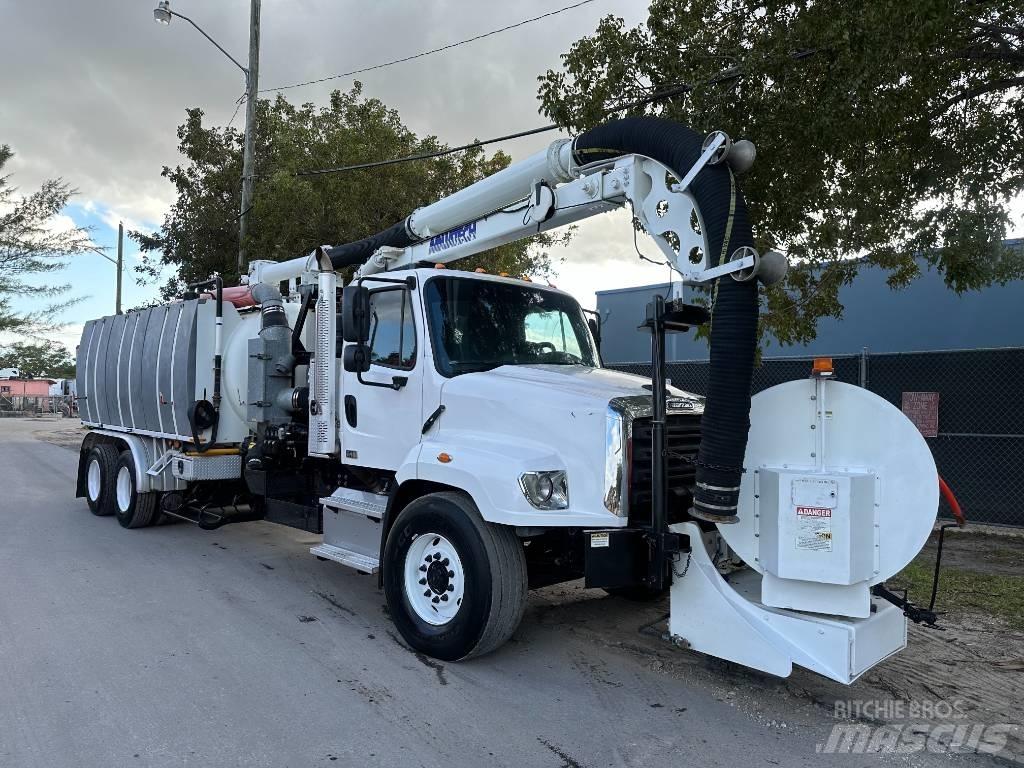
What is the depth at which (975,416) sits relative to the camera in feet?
32.0

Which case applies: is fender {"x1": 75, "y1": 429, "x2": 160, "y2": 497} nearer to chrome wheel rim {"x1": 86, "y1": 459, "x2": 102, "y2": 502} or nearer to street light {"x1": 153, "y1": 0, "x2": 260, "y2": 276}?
chrome wheel rim {"x1": 86, "y1": 459, "x2": 102, "y2": 502}

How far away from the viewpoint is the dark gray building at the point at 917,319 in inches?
566

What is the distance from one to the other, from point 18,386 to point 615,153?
241 ft

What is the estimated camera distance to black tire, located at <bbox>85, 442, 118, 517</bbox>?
399 inches

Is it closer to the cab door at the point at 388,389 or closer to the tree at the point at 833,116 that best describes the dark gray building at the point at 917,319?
the tree at the point at 833,116

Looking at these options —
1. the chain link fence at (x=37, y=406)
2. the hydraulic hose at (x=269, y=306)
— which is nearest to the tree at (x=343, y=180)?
the hydraulic hose at (x=269, y=306)

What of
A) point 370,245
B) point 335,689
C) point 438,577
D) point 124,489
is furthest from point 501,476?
point 124,489

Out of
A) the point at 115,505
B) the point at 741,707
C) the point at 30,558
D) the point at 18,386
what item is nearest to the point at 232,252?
the point at 115,505

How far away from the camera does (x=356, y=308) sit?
5.56 meters

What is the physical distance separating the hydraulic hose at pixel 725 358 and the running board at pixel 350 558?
2.58m

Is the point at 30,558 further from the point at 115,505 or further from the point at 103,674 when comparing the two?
the point at 103,674

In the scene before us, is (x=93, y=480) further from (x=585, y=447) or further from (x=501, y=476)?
(x=585, y=447)

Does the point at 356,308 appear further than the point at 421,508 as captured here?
Yes

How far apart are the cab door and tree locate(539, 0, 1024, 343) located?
3.60 meters
